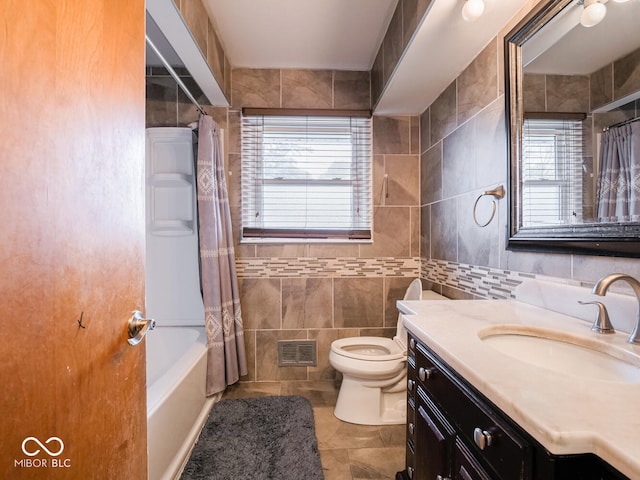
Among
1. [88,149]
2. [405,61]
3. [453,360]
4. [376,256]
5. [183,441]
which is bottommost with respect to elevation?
[183,441]

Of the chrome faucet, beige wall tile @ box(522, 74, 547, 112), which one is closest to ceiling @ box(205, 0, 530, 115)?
beige wall tile @ box(522, 74, 547, 112)

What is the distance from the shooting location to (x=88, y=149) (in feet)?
1.98

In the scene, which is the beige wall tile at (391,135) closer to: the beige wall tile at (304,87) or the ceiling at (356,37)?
the ceiling at (356,37)

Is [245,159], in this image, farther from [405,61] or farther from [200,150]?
[405,61]

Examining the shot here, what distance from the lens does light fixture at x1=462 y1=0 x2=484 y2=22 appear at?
1132mm

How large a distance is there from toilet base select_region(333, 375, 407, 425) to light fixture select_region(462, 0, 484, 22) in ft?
6.11

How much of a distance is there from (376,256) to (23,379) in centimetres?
209

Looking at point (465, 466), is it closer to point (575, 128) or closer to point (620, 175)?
point (620, 175)

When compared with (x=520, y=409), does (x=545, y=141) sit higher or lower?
higher

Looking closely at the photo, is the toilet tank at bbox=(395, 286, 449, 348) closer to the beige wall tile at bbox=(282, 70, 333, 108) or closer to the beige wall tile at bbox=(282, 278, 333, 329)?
the beige wall tile at bbox=(282, 278, 333, 329)

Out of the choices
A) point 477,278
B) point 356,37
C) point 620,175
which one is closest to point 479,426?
point 620,175

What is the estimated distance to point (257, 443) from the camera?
162 centimetres

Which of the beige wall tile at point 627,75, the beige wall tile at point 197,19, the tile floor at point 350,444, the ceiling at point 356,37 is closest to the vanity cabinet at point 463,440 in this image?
the tile floor at point 350,444

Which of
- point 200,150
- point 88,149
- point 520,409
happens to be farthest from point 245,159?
point 520,409
